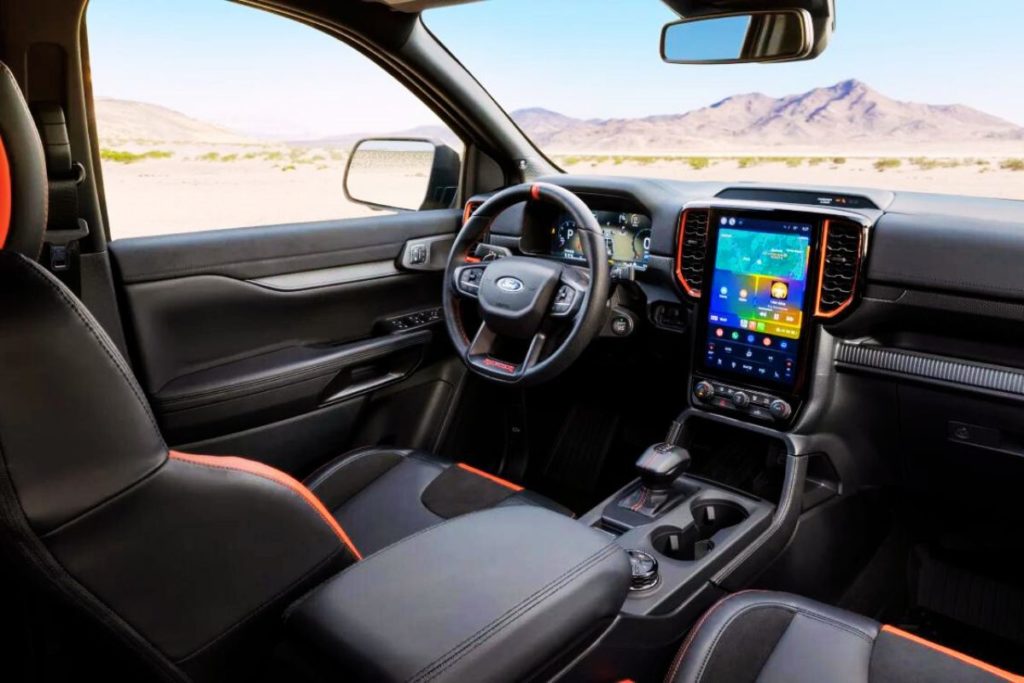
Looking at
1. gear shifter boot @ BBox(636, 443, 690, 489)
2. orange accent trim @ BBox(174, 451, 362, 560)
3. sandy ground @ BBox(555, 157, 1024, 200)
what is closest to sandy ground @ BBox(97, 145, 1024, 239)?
sandy ground @ BBox(555, 157, 1024, 200)

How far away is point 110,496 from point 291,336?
186cm

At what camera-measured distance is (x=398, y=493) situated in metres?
2.36

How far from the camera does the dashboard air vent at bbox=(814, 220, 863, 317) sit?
7.25ft

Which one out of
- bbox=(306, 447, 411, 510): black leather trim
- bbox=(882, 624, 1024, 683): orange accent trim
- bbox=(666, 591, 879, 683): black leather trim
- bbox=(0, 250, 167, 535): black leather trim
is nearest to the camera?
→ bbox=(0, 250, 167, 535): black leather trim

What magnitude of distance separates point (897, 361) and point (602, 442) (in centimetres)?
123

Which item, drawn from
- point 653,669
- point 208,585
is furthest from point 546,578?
point 653,669

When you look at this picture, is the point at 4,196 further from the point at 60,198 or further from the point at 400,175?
the point at 400,175

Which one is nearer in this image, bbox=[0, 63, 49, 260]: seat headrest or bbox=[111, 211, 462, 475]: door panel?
bbox=[0, 63, 49, 260]: seat headrest

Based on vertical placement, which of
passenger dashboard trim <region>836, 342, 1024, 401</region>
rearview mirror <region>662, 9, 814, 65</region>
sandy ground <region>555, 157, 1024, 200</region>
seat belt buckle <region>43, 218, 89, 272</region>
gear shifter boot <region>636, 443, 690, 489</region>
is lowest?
gear shifter boot <region>636, 443, 690, 489</region>

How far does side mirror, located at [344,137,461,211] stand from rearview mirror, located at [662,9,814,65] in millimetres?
1259

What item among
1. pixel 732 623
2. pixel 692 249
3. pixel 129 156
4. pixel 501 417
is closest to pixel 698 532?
pixel 732 623

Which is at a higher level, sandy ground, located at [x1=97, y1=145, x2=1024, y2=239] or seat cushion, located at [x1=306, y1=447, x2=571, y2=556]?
sandy ground, located at [x1=97, y1=145, x2=1024, y2=239]

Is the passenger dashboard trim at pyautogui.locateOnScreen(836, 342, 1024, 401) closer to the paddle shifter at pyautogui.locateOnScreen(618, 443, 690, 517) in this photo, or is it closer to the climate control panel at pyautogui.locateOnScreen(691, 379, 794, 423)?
the climate control panel at pyautogui.locateOnScreen(691, 379, 794, 423)

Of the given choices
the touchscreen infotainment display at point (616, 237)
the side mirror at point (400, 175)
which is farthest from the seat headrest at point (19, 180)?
the side mirror at point (400, 175)
